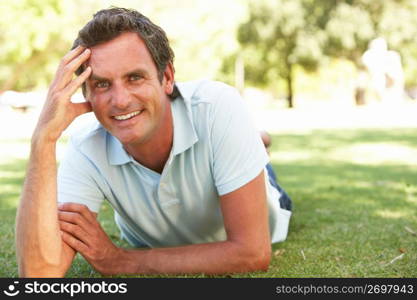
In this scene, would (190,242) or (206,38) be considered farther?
(206,38)

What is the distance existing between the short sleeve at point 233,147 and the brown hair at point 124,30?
0.40 metres

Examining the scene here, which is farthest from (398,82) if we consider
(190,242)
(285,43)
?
(190,242)

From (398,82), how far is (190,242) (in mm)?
22400

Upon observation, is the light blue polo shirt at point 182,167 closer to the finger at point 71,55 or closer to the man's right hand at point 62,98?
the man's right hand at point 62,98

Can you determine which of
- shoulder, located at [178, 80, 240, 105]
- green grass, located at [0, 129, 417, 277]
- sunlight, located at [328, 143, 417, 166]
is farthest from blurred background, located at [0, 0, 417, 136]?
shoulder, located at [178, 80, 240, 105]

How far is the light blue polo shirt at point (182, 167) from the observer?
3.24m

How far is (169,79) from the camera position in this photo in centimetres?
339

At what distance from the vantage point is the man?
302 cm

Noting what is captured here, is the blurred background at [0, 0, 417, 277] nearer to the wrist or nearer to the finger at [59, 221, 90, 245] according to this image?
the finger at [59, 221, 90, 245]

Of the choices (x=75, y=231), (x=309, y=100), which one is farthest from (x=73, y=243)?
(x=309, y=100)

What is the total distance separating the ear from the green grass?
1153 millimetres

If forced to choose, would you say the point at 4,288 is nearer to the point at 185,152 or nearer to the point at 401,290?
the point at 185,152

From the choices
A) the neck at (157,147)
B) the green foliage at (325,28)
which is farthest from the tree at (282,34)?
the neck at (157,147)

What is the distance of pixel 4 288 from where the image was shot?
2961 millimetres
